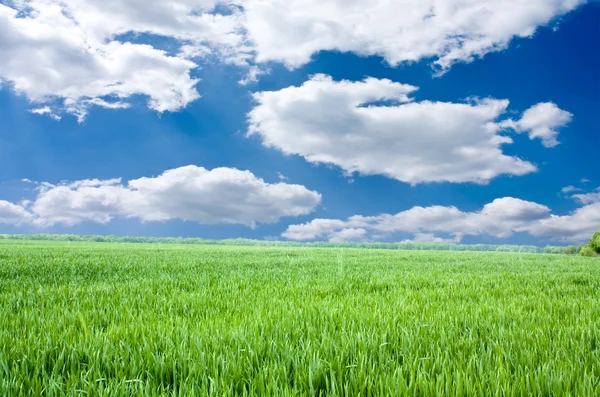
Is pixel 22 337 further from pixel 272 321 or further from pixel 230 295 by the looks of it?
pixel 230 295

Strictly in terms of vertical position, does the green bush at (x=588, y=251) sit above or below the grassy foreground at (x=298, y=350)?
below

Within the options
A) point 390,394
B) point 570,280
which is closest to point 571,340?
point 390,394

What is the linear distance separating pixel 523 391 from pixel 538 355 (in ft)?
3.14

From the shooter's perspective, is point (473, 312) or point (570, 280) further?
point (570, 280)

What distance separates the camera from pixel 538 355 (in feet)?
10.0

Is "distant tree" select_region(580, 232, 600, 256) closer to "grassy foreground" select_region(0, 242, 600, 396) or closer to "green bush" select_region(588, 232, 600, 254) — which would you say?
"green bush" select_region(588, 232, 600, 254)

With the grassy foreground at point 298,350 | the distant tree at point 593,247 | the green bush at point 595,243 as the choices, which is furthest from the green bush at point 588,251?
the grassy foreground at point 298,350

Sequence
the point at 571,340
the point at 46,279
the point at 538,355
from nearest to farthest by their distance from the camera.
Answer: the point at 538,355 < the point at 571,340 < the point at 46,279

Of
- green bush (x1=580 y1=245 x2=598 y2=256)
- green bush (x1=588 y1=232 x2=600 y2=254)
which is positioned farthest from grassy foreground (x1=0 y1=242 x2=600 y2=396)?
green bush (x1=580 y1=245 x2=598 y2=256)

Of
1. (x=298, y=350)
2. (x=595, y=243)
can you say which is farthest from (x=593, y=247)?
(x=298, y=350)

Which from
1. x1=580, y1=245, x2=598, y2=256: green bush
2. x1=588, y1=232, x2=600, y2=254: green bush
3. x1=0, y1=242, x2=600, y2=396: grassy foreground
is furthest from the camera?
x1=580, y1=245, x2=598, y2=256: green bush

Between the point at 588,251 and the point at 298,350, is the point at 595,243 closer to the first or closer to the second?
the point at 588,251

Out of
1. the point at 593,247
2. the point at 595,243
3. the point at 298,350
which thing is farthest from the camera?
the point at 593,247

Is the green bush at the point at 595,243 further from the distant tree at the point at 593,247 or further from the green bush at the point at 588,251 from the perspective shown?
the green bush at the point at 588,251
